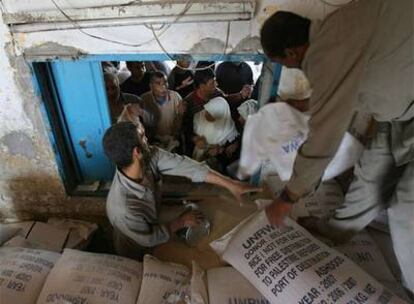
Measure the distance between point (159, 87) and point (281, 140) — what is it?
3.59 feet

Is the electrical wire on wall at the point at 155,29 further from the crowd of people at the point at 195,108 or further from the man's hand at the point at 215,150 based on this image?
the man's hand at the point at 215,150

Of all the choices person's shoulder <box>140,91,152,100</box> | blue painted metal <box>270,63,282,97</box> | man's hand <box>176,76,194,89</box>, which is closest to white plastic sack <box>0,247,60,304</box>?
person's shoulder <box>140,91,152,100</box>

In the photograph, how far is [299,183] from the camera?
1.37 m

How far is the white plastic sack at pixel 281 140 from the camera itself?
1900 mm

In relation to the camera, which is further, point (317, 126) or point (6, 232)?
point (6, 232)

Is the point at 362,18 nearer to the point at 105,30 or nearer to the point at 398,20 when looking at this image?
the point at 398,20

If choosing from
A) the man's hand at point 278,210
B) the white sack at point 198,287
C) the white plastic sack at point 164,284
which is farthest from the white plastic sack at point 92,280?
the man's hand at point 278,210

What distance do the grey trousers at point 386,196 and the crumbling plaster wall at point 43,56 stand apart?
68cm

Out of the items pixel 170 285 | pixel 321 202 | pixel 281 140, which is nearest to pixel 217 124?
pixel 281 140

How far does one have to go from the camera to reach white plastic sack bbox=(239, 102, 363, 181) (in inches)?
74.8

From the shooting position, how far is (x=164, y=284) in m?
1.68

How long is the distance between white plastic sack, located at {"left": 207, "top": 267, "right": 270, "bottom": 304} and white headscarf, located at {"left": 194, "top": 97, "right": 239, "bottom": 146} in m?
1.15

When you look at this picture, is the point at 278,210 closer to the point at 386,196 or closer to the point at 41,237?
the point at 386,196

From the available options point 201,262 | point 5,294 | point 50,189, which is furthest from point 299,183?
point 50,189
